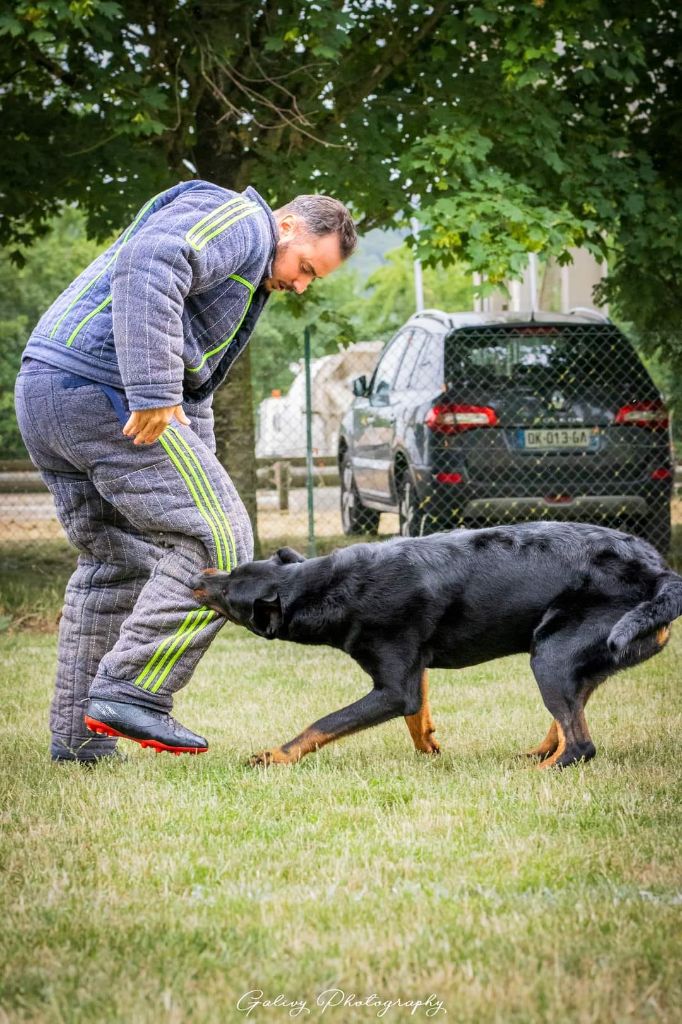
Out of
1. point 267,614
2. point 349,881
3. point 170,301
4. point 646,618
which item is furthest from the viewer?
point 267,614

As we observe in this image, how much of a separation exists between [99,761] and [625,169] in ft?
22.6

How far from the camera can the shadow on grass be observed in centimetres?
873

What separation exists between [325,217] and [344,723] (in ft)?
5.60

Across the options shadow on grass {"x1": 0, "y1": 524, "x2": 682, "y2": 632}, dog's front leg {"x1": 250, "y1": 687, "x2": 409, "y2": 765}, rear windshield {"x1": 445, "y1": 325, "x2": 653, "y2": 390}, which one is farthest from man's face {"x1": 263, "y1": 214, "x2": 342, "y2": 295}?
rear windshield {"x1": 445, "y1": 325, "x2": 653, "y2": 390}

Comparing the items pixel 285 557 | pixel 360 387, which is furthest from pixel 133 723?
pixel 360 387

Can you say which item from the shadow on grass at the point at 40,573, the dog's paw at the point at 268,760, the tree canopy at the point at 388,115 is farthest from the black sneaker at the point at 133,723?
the tree canopy at the point at 388,115

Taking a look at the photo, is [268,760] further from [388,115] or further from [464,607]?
[388,115]

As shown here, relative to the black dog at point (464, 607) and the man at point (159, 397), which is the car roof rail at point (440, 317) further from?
the man at point (159, 397)

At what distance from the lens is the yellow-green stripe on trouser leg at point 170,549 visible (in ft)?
12.8

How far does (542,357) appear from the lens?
30.9ft

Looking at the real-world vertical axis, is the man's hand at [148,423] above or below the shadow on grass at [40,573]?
above

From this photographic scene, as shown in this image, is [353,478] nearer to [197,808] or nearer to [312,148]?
[312,148]

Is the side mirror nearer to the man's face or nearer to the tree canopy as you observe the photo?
the tree canopy

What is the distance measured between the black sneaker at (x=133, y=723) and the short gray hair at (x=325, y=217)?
5.39ft
